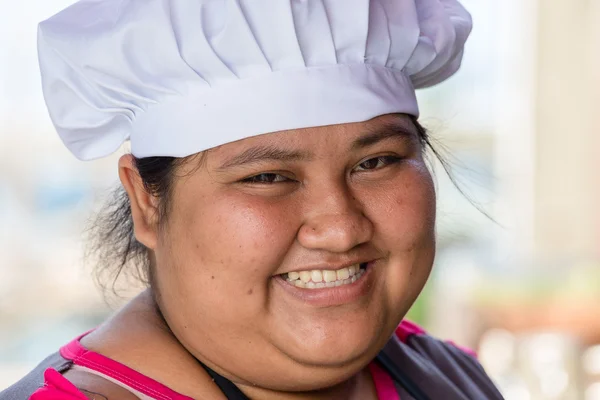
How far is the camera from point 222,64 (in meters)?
1.29

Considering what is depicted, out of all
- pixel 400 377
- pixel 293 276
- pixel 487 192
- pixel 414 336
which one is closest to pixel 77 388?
pixel 293 276

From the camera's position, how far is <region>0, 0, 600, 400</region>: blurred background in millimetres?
4629

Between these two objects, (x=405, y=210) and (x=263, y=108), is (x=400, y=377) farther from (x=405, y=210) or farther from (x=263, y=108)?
(x=263, y=108)

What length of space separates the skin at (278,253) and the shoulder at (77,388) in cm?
6

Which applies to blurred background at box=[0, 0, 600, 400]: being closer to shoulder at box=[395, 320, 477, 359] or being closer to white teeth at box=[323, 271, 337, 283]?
shoulder at box=[395, 320, 477, 359]

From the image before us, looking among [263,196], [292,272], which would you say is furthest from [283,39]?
[292,272]

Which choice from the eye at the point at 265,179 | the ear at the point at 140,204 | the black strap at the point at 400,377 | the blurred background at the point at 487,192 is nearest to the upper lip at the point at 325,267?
the eye at the point at 265,179

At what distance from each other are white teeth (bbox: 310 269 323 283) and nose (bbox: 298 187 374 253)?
46mm

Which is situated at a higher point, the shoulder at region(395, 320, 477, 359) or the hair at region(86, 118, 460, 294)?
the hair at region(86, 118, 460, 294)

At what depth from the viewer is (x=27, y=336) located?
4.75 meters

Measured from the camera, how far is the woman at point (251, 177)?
129cm

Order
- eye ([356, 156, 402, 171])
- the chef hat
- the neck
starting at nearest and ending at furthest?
1. the chef hat
2. eye ([356, 156, 402, 171])
3. the neck

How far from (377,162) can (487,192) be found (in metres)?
3.28

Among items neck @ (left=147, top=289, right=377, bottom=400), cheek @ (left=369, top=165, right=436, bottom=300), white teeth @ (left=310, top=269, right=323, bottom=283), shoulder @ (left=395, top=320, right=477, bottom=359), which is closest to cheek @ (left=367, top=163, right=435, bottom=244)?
cheek @ (left=369, top=165, right=436, bottom=300)
